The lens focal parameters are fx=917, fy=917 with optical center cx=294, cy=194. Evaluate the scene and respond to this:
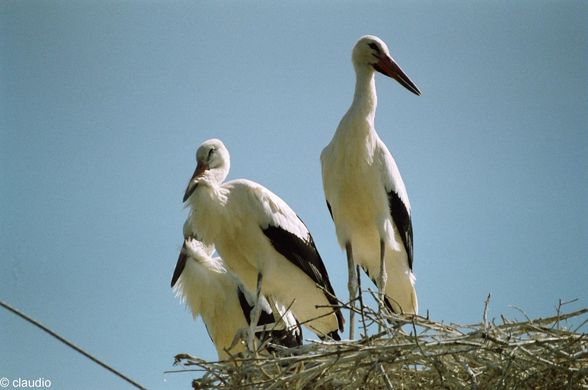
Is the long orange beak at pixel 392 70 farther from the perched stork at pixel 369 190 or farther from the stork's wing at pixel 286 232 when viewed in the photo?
the stork's wing at pixel 286 232

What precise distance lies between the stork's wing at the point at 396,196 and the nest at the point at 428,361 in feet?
6.37

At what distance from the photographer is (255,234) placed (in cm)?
602

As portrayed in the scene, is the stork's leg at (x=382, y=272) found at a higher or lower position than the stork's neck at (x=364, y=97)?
lower

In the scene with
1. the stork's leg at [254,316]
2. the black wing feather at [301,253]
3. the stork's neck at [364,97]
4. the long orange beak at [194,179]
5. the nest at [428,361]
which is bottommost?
the nest at [428,361]

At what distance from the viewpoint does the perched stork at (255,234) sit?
596 cm

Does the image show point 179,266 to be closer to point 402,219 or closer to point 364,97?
point 402,219

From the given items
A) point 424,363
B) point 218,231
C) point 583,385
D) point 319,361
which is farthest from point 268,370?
point 218,231

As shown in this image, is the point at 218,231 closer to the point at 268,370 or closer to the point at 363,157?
the point at 363,157

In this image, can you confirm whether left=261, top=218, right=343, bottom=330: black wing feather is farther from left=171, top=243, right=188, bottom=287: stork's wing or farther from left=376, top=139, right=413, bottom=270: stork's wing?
left=171, top=243, right=188, bottom=287: stork's wing

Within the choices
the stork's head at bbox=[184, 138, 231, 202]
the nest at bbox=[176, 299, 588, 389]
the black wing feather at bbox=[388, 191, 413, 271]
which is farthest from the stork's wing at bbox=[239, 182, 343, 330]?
the nest at bbox=[176, 299, 588, 389]

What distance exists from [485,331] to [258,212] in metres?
2.58

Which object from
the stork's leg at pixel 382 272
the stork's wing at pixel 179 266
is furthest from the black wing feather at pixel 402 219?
the stork's wing at pixel 179 266

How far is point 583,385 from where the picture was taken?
3.60m

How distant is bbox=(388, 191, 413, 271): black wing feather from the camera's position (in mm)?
6034
